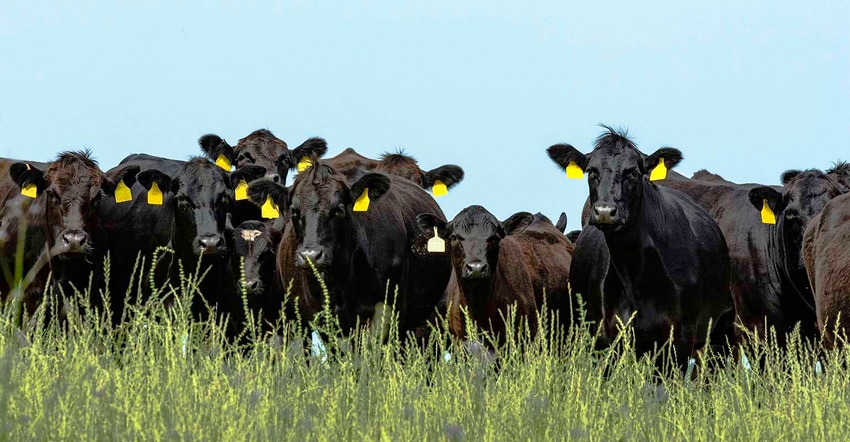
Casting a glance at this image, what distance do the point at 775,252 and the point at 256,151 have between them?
18.5 ft

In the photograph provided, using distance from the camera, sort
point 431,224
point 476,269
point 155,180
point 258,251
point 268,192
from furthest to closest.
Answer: point 258,251
point 155,180
point 268,192
point 431,224
point 476,269

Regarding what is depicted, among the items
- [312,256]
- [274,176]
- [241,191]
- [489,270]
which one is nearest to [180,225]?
[241,191]

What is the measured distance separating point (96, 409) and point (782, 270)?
8.96m

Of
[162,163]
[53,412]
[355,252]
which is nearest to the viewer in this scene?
[53,412]

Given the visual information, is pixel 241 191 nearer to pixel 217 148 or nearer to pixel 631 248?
pixel 217 148

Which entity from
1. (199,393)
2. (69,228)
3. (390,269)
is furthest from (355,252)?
(199,393)

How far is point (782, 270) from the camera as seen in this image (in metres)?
13.1

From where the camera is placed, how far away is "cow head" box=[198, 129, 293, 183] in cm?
1469

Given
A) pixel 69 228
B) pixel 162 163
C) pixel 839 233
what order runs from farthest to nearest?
1. pixel 162 163
2. pixel 69 228
3. pixel 839 233

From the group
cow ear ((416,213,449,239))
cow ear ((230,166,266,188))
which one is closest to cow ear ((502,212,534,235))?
cow ear ((416,213,449,239))

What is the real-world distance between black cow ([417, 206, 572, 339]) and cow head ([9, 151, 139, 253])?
113 inches

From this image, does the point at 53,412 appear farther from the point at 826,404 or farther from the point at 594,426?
the point at 826,404

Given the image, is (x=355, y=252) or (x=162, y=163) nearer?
(x=355, y=252)

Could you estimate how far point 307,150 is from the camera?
1523 cm
